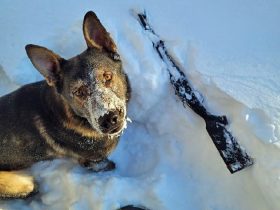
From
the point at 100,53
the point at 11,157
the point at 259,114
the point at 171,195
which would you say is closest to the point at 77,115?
the point at 100,53

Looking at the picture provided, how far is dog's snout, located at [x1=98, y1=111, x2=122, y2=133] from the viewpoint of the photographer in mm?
4012

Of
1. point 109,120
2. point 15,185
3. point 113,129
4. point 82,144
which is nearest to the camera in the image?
point 109,120

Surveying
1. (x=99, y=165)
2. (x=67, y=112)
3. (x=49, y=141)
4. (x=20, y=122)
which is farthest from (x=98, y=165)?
(x=20, y=122)

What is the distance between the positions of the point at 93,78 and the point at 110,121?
0.46 metres

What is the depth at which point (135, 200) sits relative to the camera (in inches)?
196

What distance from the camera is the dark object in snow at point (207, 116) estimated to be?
15.1 ft

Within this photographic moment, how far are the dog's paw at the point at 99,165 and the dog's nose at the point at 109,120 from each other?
1.32 meters

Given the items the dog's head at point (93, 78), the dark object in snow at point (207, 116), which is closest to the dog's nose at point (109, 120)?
the dog's head at point (93, 78)

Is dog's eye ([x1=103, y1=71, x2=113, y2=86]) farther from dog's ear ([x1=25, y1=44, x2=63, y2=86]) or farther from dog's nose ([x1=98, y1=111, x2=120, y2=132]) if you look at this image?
dog's ear ([x1=25, y1=44, x2=63, y2=86])

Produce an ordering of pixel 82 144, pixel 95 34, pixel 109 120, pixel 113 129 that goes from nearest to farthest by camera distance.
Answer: pixel 109 120, pixel 113 129, pixel 95 34, pixel 82 144

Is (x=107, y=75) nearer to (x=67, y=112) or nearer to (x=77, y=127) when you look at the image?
(x=67, y=112)

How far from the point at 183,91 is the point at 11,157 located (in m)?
2.13

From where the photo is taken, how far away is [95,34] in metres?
4.39

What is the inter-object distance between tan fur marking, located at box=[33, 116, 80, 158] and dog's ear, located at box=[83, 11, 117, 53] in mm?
1057
